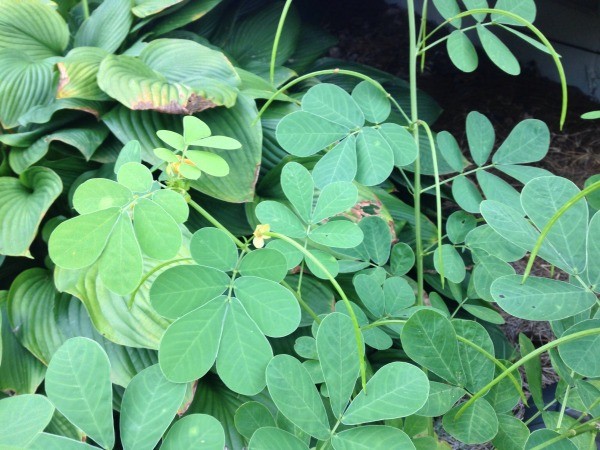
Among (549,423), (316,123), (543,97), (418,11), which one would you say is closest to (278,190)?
(316,123)

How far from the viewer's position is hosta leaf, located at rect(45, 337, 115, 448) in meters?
0.47

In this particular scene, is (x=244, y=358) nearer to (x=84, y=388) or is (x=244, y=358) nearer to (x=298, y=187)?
(x=84, y=388)

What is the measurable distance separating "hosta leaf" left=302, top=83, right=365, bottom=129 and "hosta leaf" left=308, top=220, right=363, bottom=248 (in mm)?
223

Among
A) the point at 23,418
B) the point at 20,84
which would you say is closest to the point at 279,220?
the point at 23,418

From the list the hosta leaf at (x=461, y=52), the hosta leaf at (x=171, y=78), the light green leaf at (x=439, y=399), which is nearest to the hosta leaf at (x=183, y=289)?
the light green leaf at (x=439, y=399)

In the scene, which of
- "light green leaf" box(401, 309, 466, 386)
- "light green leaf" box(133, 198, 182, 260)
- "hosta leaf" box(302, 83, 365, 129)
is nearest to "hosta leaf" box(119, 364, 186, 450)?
"light green leaf" box(133, 198, 182, 260)

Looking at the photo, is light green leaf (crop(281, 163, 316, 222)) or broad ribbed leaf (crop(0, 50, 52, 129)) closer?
light green leaf (crop(281, 163, 316, 222))

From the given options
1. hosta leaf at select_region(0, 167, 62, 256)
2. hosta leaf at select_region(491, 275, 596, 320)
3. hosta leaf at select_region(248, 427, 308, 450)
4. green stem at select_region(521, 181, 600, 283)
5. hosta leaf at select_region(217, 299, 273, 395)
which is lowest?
hosta leaf at select_region(0, 167, 62, 256)

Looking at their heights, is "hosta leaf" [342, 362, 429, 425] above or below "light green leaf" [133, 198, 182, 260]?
below

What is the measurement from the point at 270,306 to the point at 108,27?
128cm

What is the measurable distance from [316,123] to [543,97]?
142 cm

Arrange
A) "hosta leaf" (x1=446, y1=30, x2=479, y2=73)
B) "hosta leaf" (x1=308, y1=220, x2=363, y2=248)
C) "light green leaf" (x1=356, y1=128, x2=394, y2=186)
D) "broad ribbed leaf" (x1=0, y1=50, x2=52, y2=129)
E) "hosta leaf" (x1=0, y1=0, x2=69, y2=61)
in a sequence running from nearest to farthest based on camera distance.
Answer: "hosta leaf" (x1=308, y1=220, x2=363, y2=248), "light green leaf" (x1=356, y1=128, x2=394, y2=186), "hosta leaf" (x1=446, y1=30, x2=479, y2=73), "broad ribbed leaf" (x1=0, y1=50, x2=52, y2=129), "hosta leaf" (x1=0, y1=0, x2=69, y2=61)

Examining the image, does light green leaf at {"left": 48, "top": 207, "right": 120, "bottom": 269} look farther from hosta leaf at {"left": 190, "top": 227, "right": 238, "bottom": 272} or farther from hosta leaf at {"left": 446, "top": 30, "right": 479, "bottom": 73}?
hosta leaf at {"left": 446, "top": 30, "right": 479, "bottom": 73}

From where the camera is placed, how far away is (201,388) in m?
1.07
